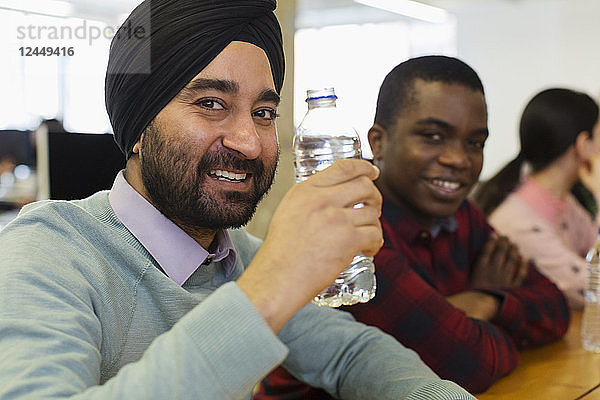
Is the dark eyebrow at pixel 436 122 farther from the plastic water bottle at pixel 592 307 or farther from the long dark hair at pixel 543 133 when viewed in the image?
→ the long dark hair at pixel 543 133

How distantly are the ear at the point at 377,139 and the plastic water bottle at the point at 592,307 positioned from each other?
2.23 feet

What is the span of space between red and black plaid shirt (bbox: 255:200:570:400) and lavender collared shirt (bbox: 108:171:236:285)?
0.46 m

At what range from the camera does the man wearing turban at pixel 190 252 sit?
0.64 m

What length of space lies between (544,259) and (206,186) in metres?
1.42

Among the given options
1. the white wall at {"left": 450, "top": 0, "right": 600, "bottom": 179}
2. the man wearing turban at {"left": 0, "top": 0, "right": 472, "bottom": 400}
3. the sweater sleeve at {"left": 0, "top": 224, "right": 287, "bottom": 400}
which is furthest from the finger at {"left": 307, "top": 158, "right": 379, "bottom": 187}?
the white wall at {"left": 450, "top": 0, "right": 600, "bottom": 179}

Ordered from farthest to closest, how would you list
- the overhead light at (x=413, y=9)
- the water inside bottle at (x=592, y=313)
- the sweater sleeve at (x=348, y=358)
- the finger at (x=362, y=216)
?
the overhead light at (x=413, y=9) < the water inside bottle at (x=592, y=313) < the sweater sleeve at (x=348, y=358) < the finger at (x=362, y=216)

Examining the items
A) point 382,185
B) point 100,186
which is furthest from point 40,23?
point 382,185

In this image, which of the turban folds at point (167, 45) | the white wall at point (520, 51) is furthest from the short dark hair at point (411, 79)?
the white wall at point (520, 51)

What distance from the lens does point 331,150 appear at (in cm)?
125

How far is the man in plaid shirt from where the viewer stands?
50.4 inches

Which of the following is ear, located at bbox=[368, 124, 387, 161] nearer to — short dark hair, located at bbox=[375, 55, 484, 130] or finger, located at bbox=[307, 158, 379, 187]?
short dark hair, located at bbox=[375, 55, 484, 130]

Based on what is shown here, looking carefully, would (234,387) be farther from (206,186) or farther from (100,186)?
(100,186)

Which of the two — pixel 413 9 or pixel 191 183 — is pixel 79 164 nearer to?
pixel 191 183

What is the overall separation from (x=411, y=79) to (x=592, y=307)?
0.84 m
